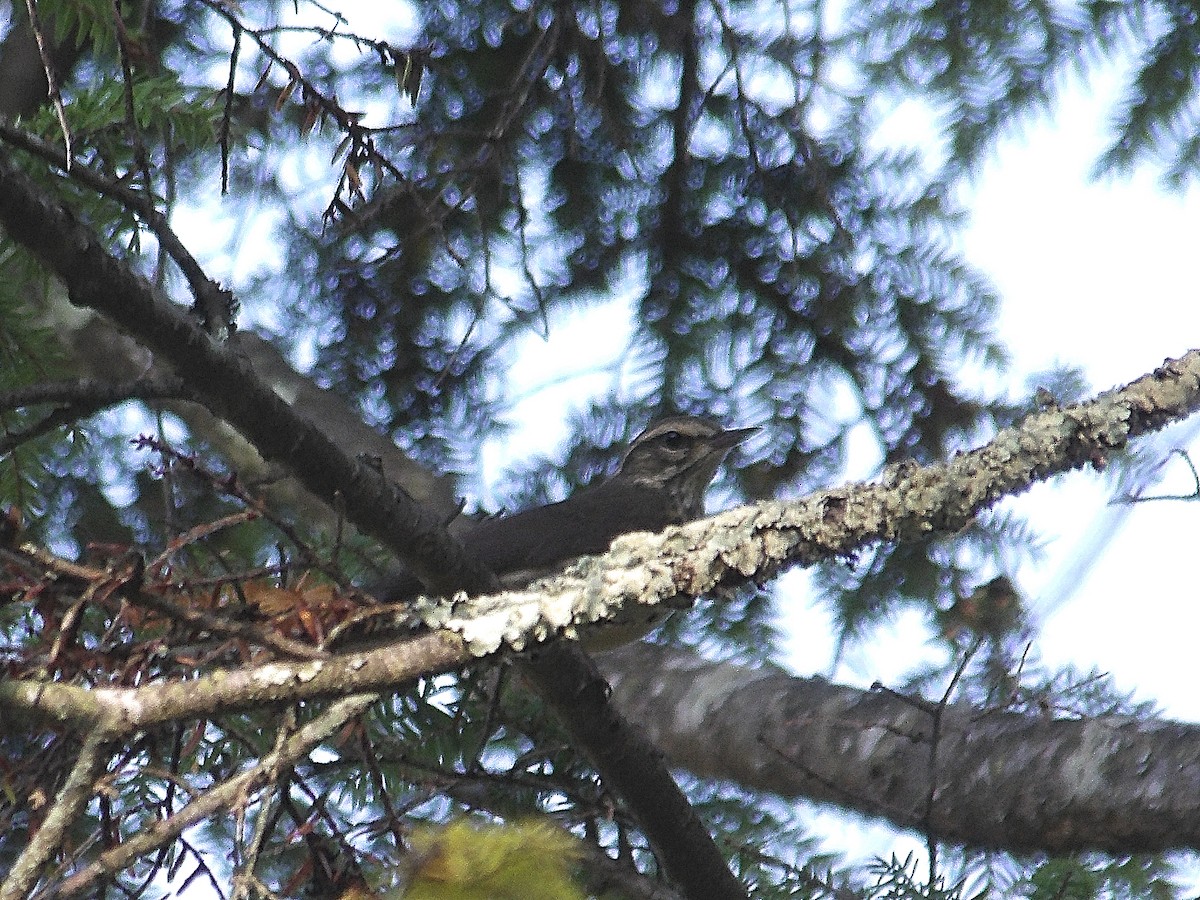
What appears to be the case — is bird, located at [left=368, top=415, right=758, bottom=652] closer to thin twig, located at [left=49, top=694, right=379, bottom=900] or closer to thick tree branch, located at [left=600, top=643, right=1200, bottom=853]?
thick tree branch, located at [left=600, top=643, right=1200, bottom=853]

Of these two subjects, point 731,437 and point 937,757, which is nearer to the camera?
point 937,757

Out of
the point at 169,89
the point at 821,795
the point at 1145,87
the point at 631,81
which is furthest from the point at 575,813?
the point at 1145,87

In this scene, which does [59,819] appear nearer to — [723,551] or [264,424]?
[723,551]

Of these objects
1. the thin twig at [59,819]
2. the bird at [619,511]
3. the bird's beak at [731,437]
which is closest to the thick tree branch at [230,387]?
the bird at [619,511]

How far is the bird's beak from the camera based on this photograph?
5.05 metres

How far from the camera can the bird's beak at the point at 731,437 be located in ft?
16.6

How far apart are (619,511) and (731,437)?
502 mm

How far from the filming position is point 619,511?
511 centimetres

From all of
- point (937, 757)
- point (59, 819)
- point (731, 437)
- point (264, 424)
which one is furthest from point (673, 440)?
point (59, 819)

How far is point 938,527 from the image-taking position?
2479 mm

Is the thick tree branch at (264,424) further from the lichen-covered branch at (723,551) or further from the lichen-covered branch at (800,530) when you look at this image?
the lichen-covered branch at (800,530)

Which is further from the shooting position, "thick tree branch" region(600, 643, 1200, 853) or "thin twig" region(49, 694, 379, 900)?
"thick tree branch" region(600, 643, 1200, 853)

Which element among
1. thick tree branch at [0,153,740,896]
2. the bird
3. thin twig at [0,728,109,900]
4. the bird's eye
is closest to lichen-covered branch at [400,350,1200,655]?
thick tree branch at [0,153,740,896]

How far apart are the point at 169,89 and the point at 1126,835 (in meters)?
2.97
